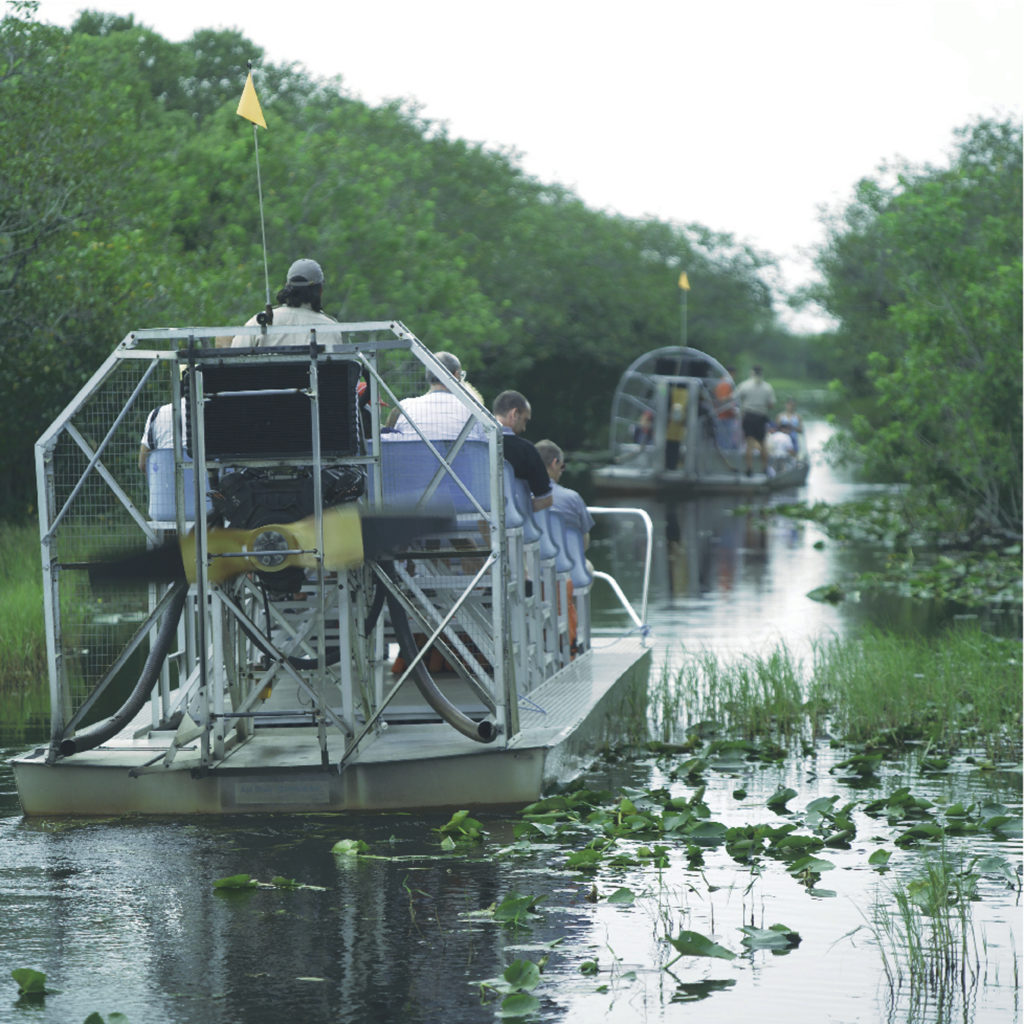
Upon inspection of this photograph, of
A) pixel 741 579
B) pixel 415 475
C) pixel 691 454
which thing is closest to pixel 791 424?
pixel 691 454

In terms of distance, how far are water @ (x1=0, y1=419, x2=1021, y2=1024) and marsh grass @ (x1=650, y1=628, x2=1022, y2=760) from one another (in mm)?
1174

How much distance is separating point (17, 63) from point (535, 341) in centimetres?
3965

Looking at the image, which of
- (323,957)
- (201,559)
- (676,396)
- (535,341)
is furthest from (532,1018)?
(535,341)

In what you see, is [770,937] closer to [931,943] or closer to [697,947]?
[697,947]

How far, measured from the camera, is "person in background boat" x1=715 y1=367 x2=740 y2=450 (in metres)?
41.4

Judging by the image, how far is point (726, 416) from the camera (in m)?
41.7

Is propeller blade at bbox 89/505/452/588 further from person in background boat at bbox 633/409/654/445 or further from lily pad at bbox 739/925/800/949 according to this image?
person in background boat at bbox 633/409/654/445

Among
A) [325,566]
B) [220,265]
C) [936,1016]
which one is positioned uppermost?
[220,265]

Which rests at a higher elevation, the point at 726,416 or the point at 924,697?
the point at 726,416

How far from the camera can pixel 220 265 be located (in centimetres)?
3459

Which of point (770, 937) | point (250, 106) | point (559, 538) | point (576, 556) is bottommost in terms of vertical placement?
point (770, 937)

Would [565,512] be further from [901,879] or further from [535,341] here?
[535,341]

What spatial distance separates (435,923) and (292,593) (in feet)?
8.75

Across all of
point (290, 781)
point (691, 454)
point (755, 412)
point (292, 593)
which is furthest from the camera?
point (691, 454)
